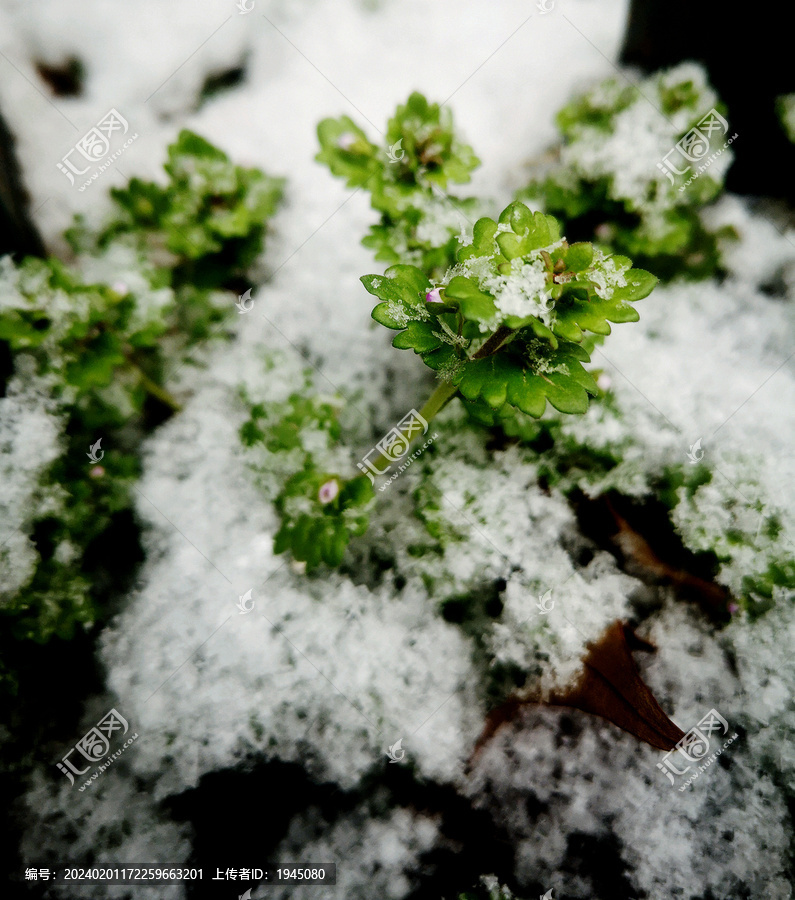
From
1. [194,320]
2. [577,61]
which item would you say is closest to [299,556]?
[194,320]

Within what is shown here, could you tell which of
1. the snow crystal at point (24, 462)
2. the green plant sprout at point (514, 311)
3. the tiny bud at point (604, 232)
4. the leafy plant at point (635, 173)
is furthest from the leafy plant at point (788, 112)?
the snow crystal at point (24, 462)

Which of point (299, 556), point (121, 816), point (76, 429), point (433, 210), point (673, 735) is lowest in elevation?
point (121, 816)

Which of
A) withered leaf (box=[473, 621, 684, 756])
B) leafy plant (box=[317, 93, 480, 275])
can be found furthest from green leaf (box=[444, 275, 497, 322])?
withered leaf (box=[473, 621, 684, 756])

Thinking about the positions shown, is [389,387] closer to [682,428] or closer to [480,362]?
[480,362]

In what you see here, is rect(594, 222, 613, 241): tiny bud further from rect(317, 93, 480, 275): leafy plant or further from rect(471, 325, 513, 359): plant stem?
rect(471, 325, 513, 359): plant stem

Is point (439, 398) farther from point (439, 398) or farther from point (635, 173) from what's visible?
point (635, 173)
